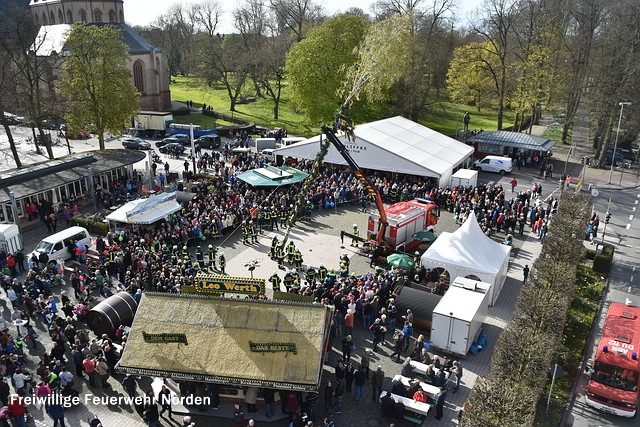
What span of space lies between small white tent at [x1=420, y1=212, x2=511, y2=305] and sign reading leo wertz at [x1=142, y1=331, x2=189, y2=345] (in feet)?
35.8

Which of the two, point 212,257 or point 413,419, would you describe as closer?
point 413,419

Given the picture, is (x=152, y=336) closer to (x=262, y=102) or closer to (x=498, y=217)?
(x=498, y=217)

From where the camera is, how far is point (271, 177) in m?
32.2

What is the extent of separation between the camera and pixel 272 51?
205ft

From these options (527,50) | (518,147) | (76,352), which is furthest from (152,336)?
(527,50)

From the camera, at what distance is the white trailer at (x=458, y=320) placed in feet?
55.8

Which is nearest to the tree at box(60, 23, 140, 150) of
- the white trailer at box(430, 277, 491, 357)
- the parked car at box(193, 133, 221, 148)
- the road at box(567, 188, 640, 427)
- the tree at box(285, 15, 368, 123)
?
the parked car at box(193, 133, 221, 148)

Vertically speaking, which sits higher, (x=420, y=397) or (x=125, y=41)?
(x=125, y=41)

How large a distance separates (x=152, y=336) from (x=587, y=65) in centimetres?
4879

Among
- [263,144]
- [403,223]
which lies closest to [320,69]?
[263,144]

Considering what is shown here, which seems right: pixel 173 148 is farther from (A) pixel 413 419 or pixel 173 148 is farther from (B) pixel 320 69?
(A) pixel 413 419

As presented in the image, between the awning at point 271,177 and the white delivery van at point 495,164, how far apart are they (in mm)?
15133

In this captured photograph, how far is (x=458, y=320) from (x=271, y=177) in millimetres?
17983

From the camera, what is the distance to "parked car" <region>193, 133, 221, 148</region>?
4706 centimetres
